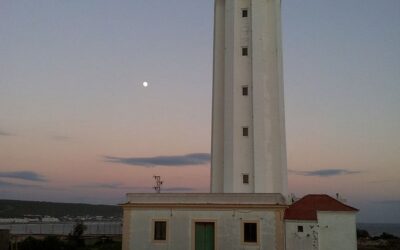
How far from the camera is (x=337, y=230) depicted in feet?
71.6

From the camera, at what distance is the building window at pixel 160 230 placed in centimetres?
2245

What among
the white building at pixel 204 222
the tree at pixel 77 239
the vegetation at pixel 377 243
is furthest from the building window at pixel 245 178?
the vegetation at pixel 377 243

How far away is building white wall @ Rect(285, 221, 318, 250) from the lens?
71.3ft

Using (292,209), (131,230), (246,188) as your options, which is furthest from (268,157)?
(131,230)

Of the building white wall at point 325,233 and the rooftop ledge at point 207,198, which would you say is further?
the rooftop ledge at point 207,198

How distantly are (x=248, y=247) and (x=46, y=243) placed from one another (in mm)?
20597

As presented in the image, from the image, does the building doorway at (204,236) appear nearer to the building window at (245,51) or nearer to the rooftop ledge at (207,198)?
the rooftop ledge at (207,198)

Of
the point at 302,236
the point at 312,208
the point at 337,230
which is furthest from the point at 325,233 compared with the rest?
the point at 312,208

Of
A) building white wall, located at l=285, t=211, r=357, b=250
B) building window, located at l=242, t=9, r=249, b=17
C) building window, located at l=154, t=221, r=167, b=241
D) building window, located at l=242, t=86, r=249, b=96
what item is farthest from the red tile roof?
building window, located at l=242, t=9, r=249, b=17

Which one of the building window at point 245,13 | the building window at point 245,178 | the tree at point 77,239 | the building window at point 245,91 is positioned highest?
the building window at point 245,13

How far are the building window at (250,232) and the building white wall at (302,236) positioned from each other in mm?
1581

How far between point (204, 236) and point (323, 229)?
5727mm

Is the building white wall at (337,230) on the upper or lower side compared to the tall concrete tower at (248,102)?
lower

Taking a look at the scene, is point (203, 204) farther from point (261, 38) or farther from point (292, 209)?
point (261, 38)
